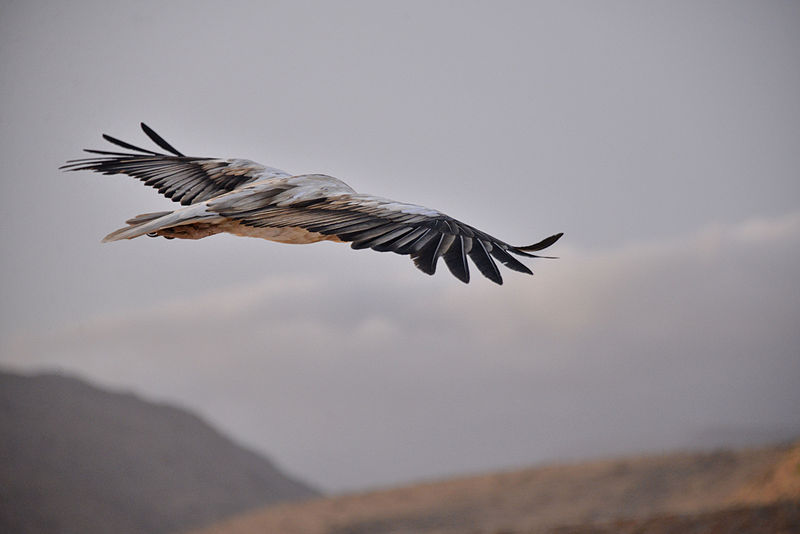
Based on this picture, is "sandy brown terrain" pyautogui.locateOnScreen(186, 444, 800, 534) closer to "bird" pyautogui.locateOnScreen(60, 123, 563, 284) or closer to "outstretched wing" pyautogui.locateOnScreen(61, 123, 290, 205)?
"outstretched wing" pyautogui.locateOnScreen(61, 123, 290, 205)

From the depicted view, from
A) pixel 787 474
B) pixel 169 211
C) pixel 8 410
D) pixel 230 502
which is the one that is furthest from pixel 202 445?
pixel 169 211

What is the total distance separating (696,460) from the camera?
21.6 m

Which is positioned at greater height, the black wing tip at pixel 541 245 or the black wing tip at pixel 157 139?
the black wing tip at pixel 157 139

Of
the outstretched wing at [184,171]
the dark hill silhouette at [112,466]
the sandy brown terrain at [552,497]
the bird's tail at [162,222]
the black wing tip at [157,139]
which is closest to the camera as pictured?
the bird's tail at [162,222]

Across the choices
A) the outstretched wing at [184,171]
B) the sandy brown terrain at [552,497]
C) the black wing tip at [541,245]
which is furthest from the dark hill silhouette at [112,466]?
the black wing tip at [541,245]

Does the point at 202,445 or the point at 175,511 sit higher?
the point at 202,445

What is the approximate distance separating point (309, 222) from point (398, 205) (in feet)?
1.00

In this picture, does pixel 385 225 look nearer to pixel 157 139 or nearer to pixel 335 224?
pixel 335 224

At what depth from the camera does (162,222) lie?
2.95 meters

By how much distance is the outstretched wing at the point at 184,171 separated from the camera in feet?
12.7

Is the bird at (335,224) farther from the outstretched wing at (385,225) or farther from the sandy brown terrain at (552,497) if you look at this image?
the sandy brown terrain at (552,497)

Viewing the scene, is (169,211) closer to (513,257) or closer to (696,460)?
(513,257)

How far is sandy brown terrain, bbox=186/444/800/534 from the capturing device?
19.1 m

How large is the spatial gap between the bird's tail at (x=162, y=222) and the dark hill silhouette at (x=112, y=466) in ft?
99.2
